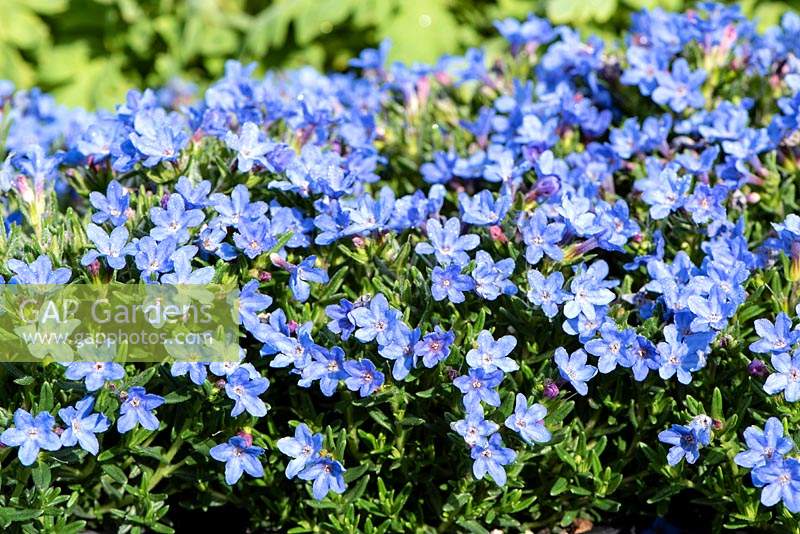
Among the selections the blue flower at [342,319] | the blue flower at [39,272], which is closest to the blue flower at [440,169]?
the blue flower at [342,319]

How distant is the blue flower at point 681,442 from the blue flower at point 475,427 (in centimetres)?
48

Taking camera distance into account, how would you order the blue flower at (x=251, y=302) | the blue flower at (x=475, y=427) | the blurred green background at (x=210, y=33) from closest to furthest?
the blue flower at (x=475, y=427) → the blue flower at (x=251, y=302) → the blurred green background at (x=210, y=33)

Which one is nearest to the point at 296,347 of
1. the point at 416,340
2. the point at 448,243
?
the point at 416,340

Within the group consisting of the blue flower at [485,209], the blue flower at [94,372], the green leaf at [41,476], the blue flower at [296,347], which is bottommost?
the green leaf at [41,476]

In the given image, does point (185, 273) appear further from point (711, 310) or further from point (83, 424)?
point (711, 310)

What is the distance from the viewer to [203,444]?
2840 millimetres

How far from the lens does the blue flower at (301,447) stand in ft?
9.07

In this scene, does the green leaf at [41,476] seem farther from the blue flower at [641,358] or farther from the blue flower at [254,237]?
the blue flower at [641,358]

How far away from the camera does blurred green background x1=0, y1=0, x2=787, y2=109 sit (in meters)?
5.43

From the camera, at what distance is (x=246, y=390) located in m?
2.72

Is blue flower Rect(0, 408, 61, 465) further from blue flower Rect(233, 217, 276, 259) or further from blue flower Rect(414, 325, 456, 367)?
blue flower Rect(414, 325, 456, 367)

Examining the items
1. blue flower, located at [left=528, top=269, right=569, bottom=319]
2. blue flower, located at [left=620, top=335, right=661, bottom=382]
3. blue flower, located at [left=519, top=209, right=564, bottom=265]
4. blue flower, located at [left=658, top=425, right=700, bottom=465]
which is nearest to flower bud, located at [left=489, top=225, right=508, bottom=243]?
blue flower, located at [left=519, top=209, right=564, bottom=265]

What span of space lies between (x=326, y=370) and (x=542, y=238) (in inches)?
29.5
